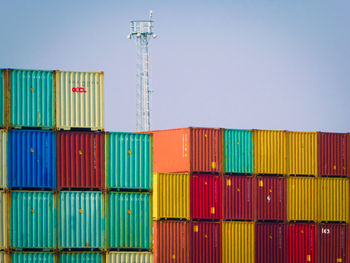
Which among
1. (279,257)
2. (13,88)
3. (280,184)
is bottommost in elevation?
(279,257)

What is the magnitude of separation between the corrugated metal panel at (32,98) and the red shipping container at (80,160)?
1.16 m

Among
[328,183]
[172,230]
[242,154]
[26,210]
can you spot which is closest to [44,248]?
[26,210]

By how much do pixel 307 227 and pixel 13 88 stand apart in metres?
22.0

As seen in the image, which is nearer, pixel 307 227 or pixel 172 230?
pixel 172 230

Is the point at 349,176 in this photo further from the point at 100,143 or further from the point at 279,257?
the point at 100,143

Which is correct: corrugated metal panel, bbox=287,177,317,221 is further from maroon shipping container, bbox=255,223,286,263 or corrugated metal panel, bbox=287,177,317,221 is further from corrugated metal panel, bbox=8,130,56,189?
corrugated metal panel, bbox=8,130,56,189

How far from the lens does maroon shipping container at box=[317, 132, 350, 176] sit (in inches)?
2437

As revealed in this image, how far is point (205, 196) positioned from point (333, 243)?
28.2 feet

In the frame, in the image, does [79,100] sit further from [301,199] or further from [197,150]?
[301,199]

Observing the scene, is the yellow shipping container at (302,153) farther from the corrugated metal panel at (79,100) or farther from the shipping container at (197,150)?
the corrugated metal panel at (79,100)

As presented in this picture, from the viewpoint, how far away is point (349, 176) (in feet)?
205

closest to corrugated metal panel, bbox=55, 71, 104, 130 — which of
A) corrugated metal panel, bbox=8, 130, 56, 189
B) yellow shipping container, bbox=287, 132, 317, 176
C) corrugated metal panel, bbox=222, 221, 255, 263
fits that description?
corrugated metal panel, bbox=8, 130, 56, 189

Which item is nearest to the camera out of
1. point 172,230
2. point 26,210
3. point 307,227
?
point 26,210

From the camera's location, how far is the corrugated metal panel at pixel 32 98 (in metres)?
46.7
